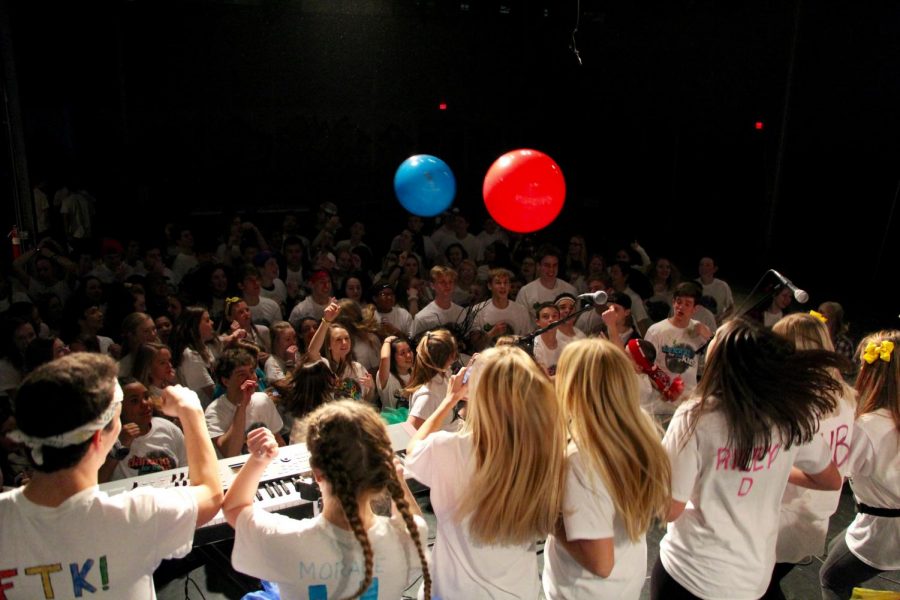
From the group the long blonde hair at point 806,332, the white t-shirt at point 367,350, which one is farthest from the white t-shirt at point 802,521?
the white t-shirt at point 367,350

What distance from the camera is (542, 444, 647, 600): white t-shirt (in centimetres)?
174

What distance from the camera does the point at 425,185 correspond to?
213 inches

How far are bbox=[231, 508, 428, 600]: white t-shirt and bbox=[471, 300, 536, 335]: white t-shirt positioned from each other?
11.4ft

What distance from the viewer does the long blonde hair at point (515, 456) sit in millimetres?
1743

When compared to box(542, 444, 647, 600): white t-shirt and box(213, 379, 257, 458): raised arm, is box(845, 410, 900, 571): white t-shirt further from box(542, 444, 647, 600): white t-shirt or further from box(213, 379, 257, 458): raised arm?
box(213, 379, 257, 458): raised arm

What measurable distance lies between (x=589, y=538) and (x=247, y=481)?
2.77ft

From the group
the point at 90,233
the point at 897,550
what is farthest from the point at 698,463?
the point at 90,233

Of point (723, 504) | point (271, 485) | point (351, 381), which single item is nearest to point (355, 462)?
point (723, 504)

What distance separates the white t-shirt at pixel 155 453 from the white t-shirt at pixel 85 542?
1667mm

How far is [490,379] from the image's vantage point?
178 cm

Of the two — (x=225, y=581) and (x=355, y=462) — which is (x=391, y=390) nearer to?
(x=225, y=581)

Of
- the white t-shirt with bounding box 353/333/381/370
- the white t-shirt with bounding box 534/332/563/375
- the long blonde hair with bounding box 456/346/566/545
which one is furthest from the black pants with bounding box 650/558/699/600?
the white t-shirt with bounding box 353/333/381/370

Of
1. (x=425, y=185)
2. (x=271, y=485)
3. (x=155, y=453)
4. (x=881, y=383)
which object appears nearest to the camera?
(x=881, y=383)

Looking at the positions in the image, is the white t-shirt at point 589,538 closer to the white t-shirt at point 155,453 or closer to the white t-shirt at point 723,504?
the white t-shirt at point 723,504
